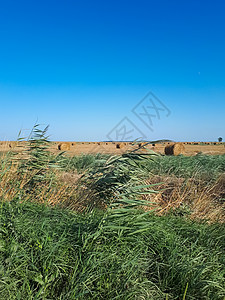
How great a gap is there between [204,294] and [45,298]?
1.35 m

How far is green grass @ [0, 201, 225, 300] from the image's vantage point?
7.18 feet

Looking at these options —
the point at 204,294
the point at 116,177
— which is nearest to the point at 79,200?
the point at 116,177

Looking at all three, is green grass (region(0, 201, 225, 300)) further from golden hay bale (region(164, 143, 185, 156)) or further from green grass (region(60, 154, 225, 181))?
golden hay bale (region(164, 143, 185, 156))

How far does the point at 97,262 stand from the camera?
2293mm

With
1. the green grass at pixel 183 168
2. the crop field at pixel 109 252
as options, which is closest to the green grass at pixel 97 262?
the crop field at pixel 109 252

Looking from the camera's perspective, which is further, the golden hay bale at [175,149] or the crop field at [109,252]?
the golden hay bale at [175,149]

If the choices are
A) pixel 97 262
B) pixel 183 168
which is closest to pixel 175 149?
pixel 183 168

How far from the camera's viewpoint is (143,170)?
146 inches

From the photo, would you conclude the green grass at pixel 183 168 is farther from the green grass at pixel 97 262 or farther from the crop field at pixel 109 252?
the green grass at pixel 97 262

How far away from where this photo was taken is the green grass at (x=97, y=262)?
2.19 metres

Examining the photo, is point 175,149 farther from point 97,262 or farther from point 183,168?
point 97,262

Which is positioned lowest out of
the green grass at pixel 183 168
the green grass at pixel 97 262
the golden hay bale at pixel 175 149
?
the green grass at pixel 97 262

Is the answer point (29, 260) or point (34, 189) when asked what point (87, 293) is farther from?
point (34, 189)

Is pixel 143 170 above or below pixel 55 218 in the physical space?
above
